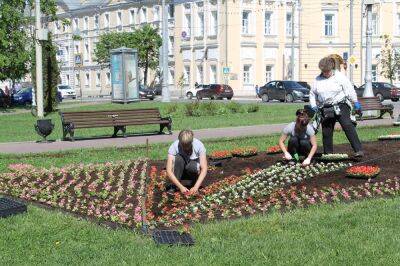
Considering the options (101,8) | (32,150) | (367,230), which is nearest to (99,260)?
(367,230)

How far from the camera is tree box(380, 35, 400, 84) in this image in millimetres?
61750

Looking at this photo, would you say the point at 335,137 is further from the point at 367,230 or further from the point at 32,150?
the point at 367,230

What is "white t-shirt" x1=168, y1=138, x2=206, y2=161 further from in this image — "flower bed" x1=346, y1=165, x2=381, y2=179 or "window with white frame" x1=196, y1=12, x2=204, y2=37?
"window with white frame" x1=196, y1=12, x2=204, y2=37

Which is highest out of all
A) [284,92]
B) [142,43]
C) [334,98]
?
[142,43]

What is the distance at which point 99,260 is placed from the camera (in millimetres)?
5980

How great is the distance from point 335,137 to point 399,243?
10.2 metres

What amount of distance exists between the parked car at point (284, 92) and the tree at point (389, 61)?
55.7ft

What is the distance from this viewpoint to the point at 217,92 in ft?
183

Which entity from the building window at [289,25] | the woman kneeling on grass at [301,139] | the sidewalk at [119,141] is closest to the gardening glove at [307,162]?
the woman kneeling on grass at [301,139]

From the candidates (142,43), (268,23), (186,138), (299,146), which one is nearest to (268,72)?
(268,23)

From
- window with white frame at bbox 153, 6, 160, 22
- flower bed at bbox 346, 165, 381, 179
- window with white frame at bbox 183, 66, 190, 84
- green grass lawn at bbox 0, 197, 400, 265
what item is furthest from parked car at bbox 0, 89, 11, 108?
green grass lawn at bbox 0, 197, 400, 265

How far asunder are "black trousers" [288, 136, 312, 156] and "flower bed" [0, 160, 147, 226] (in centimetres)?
232

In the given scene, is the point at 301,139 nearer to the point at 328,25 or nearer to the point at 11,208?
the point at 11,208

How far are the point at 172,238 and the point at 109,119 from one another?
12.5 metres
